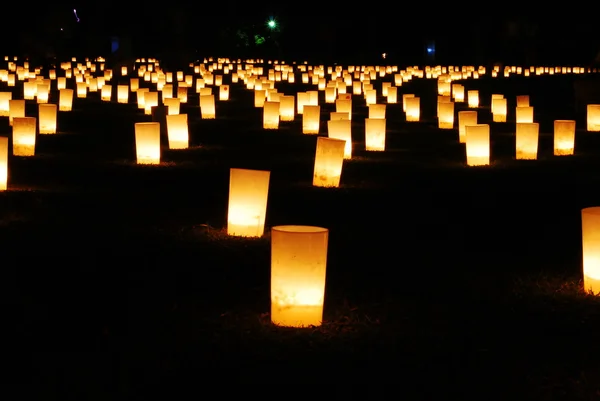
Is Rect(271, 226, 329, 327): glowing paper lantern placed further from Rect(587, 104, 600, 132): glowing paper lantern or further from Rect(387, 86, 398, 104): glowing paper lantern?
Rect(387, 86, 398, 104): glowing paper lantern

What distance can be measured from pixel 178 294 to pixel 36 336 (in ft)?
4.01

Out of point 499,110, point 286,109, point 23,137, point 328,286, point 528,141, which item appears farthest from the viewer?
point 499,110

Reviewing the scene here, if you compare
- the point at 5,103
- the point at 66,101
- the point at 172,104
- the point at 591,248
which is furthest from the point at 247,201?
the point at 66,101

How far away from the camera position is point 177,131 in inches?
634

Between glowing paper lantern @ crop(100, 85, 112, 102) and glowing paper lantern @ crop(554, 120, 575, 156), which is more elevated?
glowing paper lantern @ crop(100, 85, 112, 102)

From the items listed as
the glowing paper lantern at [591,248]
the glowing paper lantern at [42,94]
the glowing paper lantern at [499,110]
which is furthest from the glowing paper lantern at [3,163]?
the glowing paper lantern at [42,94]

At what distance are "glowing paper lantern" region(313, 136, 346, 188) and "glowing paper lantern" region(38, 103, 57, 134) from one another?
24.4ft

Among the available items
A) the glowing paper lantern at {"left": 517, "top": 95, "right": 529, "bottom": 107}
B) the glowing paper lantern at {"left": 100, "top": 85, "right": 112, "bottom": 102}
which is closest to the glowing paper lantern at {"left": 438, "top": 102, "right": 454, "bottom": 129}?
the glowing paper lantern at {"left": 517, "top": 95, "right": 529, "bottom": 107}

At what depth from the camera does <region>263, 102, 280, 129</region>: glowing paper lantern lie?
2022 centimetres

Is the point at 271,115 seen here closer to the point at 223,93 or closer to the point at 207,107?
the point at 207,107

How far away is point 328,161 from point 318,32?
54.3 m

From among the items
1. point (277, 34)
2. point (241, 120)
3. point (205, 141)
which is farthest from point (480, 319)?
point (277, 34)

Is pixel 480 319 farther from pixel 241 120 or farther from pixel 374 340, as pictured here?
pixel 241 120

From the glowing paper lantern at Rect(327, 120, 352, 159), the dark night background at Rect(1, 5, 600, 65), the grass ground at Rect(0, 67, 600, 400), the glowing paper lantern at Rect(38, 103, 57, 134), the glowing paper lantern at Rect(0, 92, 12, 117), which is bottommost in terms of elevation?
the grass ground at Rect(0, 67, 600, 400)
